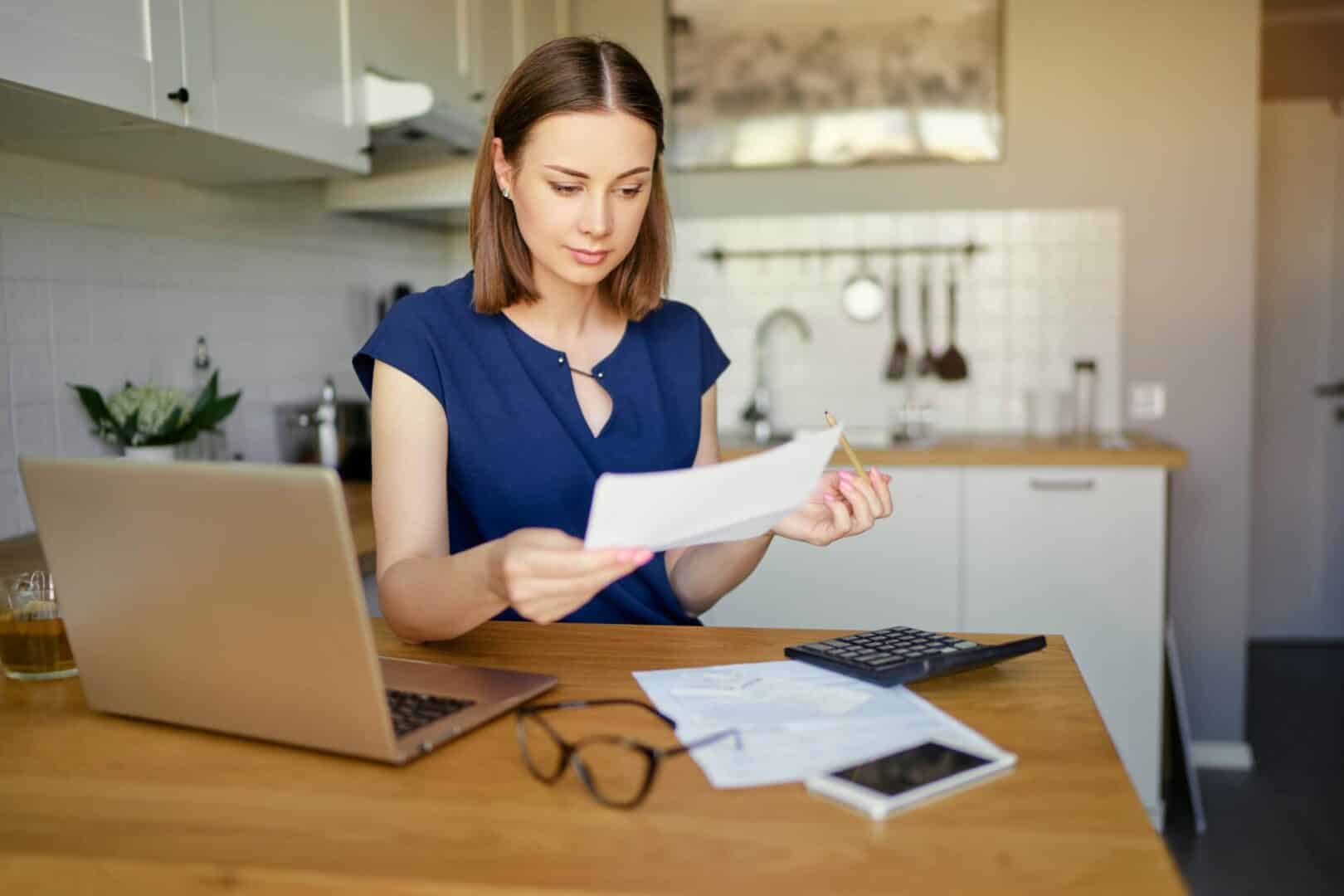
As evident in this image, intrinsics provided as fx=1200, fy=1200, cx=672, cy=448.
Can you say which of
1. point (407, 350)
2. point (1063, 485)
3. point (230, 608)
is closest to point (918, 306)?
point (1063, 485)

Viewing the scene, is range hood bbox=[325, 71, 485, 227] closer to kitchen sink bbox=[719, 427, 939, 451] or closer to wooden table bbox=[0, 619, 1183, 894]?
kitchen sink bbox=[719, 427, 939, 451]

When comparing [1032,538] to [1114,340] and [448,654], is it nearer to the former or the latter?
[1114,340]

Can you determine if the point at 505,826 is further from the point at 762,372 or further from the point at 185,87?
the point at 762,372

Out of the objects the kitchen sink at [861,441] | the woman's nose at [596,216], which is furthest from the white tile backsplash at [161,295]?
the woman's nose at [596,216]

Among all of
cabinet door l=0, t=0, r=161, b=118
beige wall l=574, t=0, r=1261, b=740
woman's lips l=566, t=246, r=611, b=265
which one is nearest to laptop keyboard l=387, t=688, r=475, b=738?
woman's lips l=566, t=246, r=611, b=265

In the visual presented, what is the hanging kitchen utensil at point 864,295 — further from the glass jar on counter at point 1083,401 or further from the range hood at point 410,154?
the range hood at point 410,154

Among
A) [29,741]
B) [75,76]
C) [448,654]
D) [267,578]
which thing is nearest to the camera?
[267,578]

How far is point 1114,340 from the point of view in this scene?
138 inches

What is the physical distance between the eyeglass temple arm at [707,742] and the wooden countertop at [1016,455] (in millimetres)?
2027

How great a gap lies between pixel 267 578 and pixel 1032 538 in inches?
97.1

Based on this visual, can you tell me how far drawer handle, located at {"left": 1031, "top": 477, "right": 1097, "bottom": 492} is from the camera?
2.97 m

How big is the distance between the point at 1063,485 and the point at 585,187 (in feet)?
6.59

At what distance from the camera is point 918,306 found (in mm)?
3592

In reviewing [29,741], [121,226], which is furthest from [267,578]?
[121,226]
